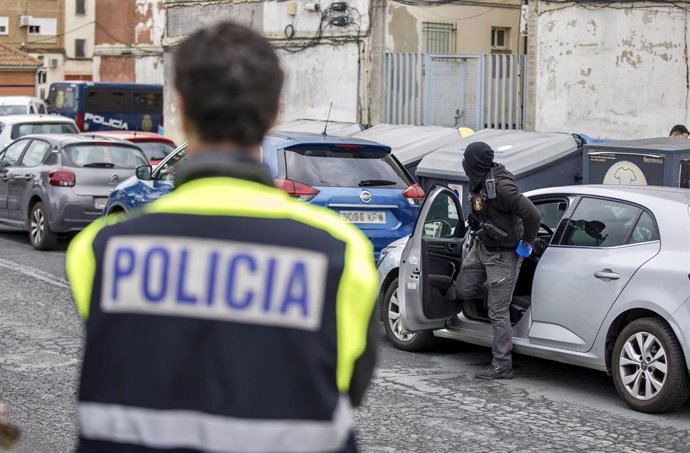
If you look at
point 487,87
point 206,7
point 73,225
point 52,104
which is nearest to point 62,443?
point 73,225

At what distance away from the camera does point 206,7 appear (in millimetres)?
24469

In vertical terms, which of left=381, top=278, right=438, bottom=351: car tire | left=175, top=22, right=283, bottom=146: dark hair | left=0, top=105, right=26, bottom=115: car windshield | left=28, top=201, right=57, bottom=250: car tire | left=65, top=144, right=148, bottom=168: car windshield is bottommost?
left=381, top=278, right=438, bottom=351: car tire

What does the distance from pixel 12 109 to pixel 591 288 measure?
2770 centimetres

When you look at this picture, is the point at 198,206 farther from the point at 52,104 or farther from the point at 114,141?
the point at 52,104

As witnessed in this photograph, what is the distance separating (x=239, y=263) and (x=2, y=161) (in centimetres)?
1548

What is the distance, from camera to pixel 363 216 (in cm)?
1139

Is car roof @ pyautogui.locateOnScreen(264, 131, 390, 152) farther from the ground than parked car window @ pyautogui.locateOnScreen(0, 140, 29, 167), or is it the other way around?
car roof @ pyautogui.locateOnScreen(264, 131, 390, 152)

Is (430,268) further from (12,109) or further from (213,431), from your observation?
(12,109)

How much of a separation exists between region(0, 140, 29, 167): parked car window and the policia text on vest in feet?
49.0

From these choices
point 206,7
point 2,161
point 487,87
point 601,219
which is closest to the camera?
point 601,219

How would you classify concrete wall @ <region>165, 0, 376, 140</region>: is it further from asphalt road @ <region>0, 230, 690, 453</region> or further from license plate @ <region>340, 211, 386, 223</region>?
asphalt road @ <region>0, 230, 690, 453</region>

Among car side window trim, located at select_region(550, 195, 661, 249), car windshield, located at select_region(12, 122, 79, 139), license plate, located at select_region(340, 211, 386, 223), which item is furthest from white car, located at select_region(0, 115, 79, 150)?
car side window trim, located at select_region(550, 195, 661, 249)

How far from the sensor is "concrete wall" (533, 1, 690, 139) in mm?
16438

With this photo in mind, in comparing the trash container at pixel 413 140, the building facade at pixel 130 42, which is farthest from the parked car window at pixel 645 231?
the building facade at pixel 130 42
